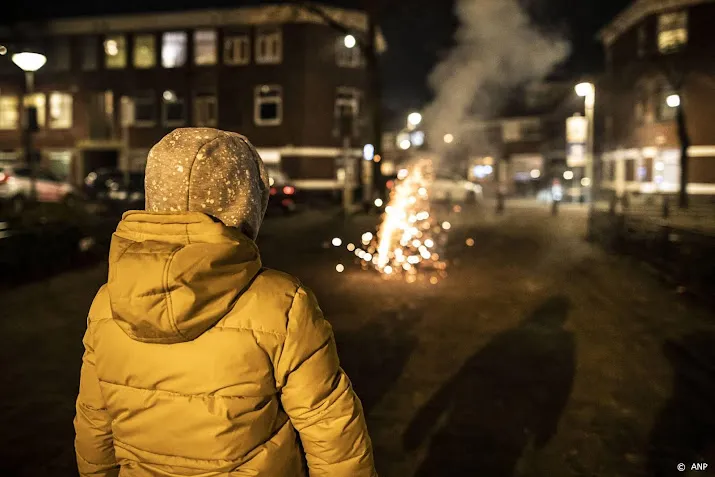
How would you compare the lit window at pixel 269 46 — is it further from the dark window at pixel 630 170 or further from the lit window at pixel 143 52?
the dark window at pixel 630 170

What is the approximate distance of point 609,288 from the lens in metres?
10.6

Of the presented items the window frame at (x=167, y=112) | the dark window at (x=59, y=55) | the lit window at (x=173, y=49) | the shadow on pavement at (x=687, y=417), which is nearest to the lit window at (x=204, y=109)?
the window frame at (x=167, y=112)

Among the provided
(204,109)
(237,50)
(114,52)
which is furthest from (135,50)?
(237,50)

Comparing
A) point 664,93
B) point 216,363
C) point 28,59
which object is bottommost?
point 216,363

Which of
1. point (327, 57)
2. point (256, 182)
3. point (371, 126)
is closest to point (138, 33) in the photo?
point (327, 57)

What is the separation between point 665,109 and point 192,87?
85.8 feet

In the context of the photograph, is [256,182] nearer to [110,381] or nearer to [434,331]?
[110,381]

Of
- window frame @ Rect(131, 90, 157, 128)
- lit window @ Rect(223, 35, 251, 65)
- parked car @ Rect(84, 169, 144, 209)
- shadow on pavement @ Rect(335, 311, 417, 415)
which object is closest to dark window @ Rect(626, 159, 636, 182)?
lit window @ Rect(223, 35, 251, 65)

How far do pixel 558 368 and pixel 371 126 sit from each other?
21.5 meters

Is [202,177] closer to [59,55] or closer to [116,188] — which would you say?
[116,188]

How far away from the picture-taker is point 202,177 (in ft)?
6.16

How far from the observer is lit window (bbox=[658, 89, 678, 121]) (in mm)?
33609

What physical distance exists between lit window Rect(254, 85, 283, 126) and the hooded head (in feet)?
118

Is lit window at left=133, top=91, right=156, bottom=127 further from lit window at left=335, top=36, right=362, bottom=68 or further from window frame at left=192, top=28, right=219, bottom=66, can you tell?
lit window at left=335, top=36, right=362, bottom=68
